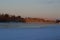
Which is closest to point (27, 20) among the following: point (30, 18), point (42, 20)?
point (30, 18)

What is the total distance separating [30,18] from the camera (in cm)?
426

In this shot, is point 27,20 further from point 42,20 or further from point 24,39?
point 24,39

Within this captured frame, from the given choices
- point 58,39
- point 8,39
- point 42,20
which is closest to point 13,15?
point 42,20

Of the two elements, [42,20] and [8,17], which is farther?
[42,20]

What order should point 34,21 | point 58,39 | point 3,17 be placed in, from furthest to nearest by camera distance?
1. point 58,39
2. point 34,21
3. point 3,17

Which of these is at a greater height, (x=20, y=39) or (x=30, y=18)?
(x=30, y=18)

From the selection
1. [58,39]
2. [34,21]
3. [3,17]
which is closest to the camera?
[3,17]

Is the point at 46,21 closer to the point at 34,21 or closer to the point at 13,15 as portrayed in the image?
the point at 34,21

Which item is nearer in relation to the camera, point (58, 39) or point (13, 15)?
point (13, 15)

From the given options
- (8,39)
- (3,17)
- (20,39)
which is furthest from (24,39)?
(3,17)

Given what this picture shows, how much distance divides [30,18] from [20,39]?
1136mm

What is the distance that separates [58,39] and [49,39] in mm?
243

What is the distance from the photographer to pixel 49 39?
5.09 m

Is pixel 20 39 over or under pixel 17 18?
under
